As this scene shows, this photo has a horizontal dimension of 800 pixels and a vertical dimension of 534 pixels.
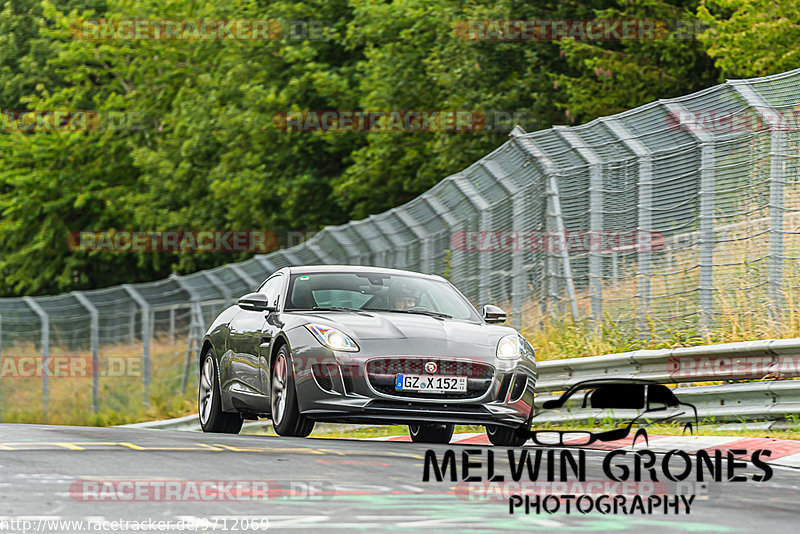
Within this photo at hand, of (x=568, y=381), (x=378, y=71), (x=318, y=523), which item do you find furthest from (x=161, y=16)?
(x=318, y=523)

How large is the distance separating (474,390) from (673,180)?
14.4 ft

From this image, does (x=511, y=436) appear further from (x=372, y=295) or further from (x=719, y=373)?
(x=719, y=373)

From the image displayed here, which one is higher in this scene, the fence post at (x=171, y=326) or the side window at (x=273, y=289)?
the side window at (x=273, y=289)

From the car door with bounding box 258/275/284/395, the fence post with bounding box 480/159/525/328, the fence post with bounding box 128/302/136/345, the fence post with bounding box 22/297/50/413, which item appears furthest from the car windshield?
the fence post with bounding box 22/297/50/413

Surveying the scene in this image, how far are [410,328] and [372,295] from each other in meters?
1.32

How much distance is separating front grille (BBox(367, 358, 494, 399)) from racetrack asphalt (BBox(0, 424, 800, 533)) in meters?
0.52

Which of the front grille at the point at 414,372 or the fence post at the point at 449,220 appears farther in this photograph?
the fence post at the point at 449,220

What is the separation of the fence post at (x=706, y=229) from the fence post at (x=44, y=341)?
15908mm

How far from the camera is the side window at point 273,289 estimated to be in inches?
460

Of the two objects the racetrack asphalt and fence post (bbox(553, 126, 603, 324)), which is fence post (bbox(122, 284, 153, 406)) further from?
the racetrack asphalt

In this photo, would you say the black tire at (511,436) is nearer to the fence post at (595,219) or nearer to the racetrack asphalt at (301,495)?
the racetrack asphalt at (301,495)

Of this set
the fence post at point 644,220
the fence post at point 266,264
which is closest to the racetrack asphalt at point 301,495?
the fence post at point 644,220

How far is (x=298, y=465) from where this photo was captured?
8.32 m

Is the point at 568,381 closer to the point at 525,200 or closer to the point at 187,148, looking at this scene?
the point at 525,200
